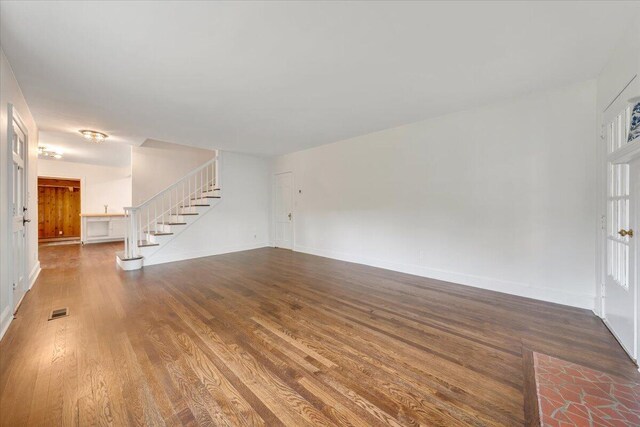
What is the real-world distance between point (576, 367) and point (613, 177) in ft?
6.12

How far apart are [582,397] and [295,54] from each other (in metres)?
3.30

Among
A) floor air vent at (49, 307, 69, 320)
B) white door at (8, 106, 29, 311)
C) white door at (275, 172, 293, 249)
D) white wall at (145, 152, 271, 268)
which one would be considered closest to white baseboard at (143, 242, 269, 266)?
white wall at (145, 152, 271, 268)

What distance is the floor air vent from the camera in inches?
111

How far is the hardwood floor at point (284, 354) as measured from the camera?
151 cm

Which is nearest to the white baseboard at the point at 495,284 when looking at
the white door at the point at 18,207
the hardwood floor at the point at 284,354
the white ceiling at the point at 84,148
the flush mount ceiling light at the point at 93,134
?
the hardwood floor at the point at 284,354

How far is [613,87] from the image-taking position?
2.40 meters

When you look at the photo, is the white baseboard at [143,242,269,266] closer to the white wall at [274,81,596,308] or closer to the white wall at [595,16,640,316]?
the white wall at [274,81,596,308]

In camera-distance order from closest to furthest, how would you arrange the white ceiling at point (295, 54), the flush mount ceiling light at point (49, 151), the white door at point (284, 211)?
the white ceiling at point (295, 54), the flush mount ceiling light at point (49, 151), the white door at point (284, 211)

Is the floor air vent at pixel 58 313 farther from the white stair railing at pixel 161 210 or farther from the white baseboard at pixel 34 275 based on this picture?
the white stair railing at pixel 161 210

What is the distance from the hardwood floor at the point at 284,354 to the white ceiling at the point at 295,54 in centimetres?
256

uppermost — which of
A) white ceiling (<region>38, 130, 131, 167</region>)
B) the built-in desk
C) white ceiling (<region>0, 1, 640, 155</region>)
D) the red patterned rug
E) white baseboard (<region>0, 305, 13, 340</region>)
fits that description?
white ceiling (<region>38, 130, 131, 167</region>)

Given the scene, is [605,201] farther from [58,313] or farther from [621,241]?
[58,313]

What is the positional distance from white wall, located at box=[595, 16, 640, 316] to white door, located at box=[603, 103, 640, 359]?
12 centimetres

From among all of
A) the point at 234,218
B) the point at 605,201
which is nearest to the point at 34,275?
the point at 234,218
